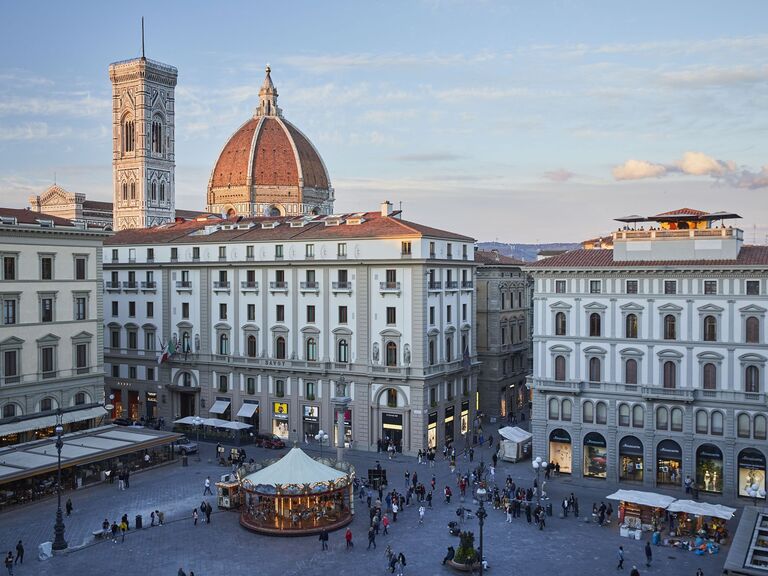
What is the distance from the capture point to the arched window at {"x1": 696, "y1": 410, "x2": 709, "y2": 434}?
48.8 m

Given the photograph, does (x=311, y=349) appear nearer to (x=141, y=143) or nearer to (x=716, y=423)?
(x=716, y=423)

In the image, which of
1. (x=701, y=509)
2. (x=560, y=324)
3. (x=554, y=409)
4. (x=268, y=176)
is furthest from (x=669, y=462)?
(x=268, y=176)

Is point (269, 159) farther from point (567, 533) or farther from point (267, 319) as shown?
point (567, 533)

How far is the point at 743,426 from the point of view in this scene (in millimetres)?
47844

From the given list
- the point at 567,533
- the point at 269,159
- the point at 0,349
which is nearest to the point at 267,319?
the point at 0,349

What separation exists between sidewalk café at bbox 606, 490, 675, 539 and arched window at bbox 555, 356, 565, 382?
11.5m

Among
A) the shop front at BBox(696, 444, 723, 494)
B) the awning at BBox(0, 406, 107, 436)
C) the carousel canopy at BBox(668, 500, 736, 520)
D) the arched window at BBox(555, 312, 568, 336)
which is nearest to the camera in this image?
the carousel canopy at BBox(668, 500, 736, 520)

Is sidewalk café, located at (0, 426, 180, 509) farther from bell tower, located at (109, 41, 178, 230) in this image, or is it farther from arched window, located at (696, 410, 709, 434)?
bell tower, located at (109, 41, 178, 230)

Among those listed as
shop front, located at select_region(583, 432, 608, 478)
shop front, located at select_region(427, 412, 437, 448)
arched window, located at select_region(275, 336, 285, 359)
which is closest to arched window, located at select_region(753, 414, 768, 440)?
shop front, located at select_region(583, 432, 608, 478)

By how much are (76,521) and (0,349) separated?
13.6m

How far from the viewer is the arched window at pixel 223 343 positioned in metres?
66.6

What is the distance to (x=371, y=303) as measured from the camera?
5988 centimetres

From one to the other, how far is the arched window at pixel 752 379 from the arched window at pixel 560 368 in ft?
35.7

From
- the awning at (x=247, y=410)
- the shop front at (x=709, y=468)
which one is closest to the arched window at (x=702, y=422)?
the shop front at (x=709, y=468)
